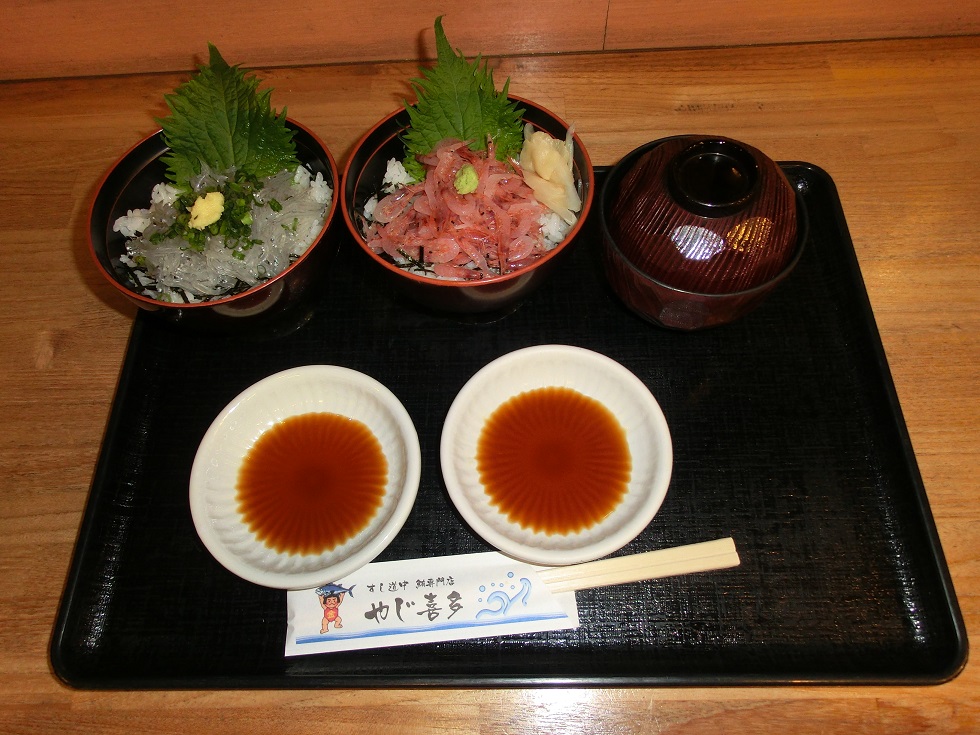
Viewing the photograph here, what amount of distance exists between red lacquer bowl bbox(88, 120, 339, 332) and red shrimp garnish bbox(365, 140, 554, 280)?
167 millimetres

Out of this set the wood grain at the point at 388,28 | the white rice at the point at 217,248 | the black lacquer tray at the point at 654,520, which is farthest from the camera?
the wood grain at the point at 388,28

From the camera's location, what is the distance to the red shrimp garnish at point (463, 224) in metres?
1.47

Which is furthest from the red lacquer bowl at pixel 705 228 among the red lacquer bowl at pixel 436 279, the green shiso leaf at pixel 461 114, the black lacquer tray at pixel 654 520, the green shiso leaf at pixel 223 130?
the green shiso leaf at pixel 223 130

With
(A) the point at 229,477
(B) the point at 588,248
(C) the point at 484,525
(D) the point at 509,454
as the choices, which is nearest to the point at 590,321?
(B) the point at 588,248

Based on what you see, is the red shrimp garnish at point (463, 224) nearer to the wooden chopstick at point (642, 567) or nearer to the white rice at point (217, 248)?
the white rice at point (217, 248)

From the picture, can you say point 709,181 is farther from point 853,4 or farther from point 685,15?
point 853,4

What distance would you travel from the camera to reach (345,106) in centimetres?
210

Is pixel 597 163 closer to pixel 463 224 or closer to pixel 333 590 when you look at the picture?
pixel 463 224

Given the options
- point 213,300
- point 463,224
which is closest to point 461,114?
point 463,224

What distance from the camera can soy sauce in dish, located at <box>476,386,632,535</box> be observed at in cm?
133

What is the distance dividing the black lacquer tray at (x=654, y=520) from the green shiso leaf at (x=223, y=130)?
335 mm

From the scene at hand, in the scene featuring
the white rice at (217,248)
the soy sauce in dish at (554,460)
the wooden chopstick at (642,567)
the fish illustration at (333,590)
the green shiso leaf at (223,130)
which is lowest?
the fish illustration at (333,590)

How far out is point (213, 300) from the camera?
139 cm

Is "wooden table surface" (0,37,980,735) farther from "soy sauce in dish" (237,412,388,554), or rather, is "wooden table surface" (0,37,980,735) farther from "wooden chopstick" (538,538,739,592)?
"soy sauce in dish" (237,412,388,554)
